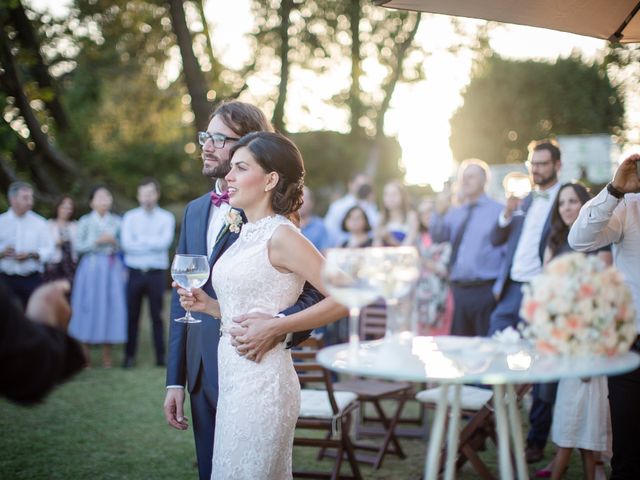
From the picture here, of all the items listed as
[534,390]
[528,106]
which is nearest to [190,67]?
[534,390]

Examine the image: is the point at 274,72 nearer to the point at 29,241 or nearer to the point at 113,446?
the point at 29,241

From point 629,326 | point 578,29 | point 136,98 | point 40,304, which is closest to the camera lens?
point 629,326

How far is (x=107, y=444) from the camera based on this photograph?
606 centimetres

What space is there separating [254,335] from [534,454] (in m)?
3.65

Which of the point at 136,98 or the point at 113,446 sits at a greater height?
the point at 136,98

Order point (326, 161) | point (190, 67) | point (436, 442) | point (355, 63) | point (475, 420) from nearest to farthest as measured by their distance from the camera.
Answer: point (436, 442), point (475, 420), point (190, 67), point (355, 63), point (326, 161)

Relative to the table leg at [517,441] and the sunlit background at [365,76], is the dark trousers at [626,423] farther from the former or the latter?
the sunlit background at [365,76]

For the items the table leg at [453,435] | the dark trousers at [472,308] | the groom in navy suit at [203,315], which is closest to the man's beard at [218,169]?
the groom in navy suit at [203,315]

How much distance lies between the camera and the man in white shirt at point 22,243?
8.94 meters

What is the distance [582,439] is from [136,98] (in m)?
17.9

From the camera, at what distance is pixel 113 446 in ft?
19.7

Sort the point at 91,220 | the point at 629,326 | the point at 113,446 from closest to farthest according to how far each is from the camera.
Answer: the point at 629,326, the point at 113,446, the point at 91,220

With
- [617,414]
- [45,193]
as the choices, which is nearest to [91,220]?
[45,193]

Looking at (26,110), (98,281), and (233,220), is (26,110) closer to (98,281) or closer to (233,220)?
(98,281)
